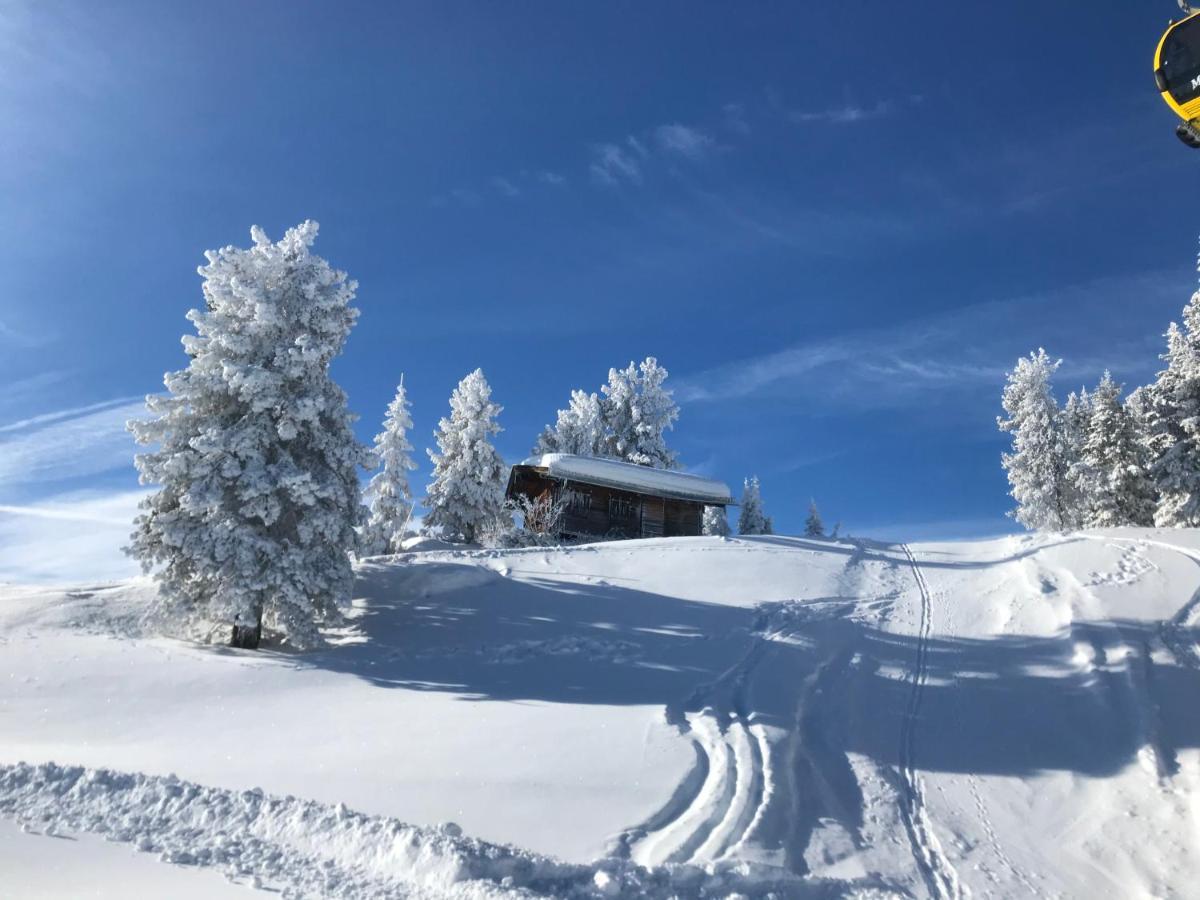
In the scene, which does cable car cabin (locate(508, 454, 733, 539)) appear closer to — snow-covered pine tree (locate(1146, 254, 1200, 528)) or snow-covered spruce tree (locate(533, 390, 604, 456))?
snow-covered spruce tree (locate(533, 390, 604, 456))

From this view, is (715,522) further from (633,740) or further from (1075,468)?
(633,740)

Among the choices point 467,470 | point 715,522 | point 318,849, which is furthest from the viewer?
point 715,522

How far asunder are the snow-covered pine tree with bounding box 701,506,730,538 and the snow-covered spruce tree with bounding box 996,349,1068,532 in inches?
628

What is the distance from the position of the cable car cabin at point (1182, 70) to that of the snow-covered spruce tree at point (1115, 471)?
27.5 meters

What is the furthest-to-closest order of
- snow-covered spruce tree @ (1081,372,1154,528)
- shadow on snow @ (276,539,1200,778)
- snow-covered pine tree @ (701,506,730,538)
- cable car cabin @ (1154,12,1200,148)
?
1. snow-covered pine tree @ (701,506,730,538)
2. snow-covered spruce tree @ (1081,372,1154,528)
3. shadow on snow @ (276,539,1200,778)
4. cable car cabin @ (1154,12,1200,148)

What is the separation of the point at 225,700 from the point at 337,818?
6.62 m

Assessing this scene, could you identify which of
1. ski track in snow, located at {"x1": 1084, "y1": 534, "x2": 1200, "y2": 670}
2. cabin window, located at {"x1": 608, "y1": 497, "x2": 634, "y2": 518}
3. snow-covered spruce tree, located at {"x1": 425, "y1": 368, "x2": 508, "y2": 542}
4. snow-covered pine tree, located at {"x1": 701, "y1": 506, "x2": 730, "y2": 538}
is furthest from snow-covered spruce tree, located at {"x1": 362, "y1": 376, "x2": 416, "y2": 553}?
ski track in snow, located at {"x1": 1084, "y1": 534, "x2": 1200, "y2": 670}

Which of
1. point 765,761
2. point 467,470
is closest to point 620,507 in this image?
point 467,470

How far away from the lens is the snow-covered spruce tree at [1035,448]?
38844 millimetres

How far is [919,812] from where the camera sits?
9.09m

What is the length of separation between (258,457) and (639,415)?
32.7 metres

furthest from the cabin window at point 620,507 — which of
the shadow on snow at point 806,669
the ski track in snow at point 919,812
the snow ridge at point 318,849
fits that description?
the snow ridge at point 318,849

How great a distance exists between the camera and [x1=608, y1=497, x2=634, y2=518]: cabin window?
37312 mm

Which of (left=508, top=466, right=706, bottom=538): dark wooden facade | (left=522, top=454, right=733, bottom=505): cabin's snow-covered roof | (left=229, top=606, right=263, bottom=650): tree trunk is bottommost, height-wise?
(left=229, top=606, right=263, bottom=650): tree trunk
